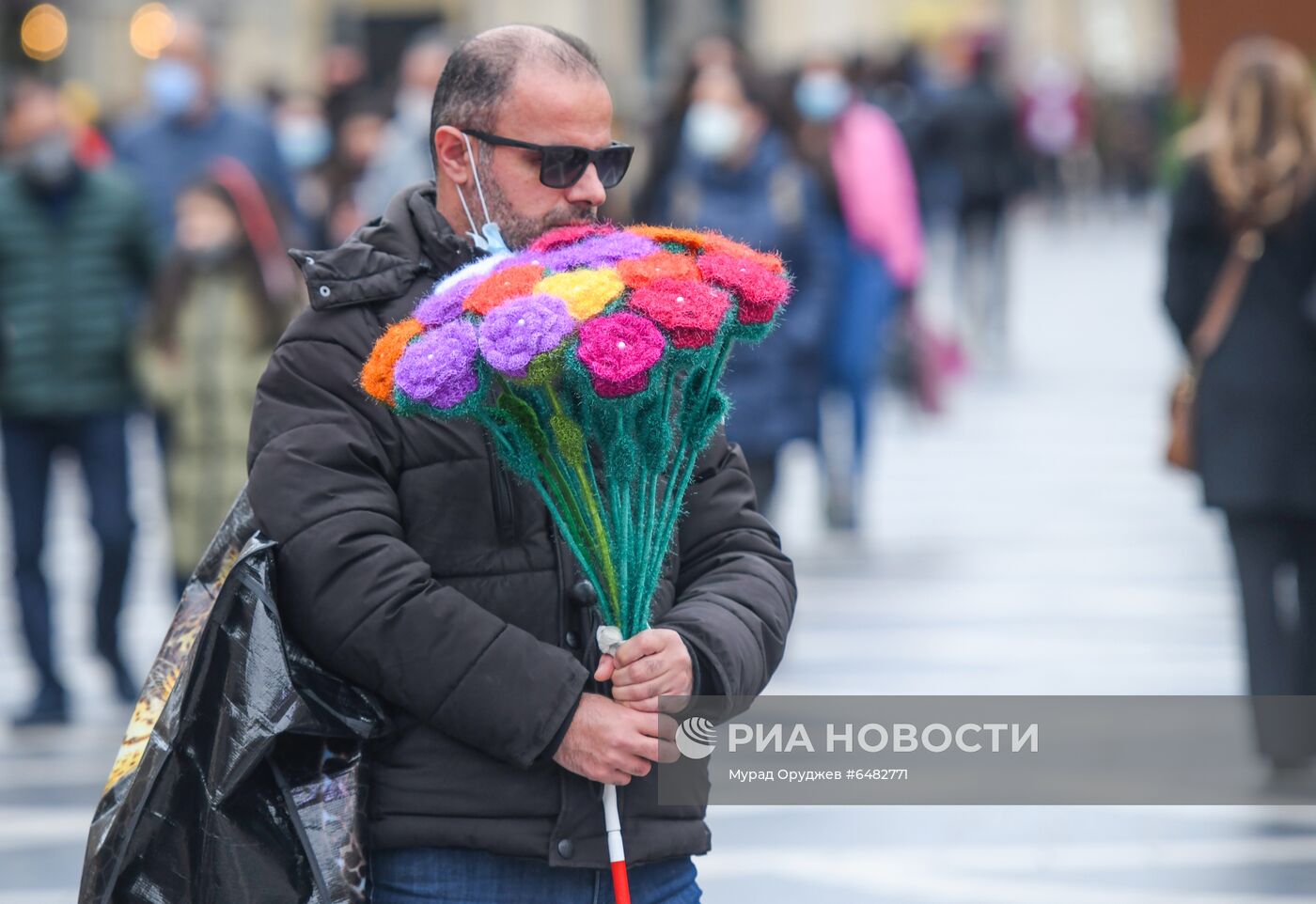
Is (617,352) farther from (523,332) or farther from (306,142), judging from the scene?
(306,142)

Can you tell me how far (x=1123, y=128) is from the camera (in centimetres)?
4816

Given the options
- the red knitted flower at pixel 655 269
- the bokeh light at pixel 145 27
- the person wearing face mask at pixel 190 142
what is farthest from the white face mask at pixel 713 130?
the bokeh light at pixel 145 27

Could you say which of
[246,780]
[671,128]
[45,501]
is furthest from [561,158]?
[671,128]

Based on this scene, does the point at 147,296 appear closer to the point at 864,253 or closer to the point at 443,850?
the point at 864,253

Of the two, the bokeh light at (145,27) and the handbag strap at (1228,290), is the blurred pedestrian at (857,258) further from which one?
the bokeh light at (145,27)

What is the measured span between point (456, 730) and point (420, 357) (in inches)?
18.7

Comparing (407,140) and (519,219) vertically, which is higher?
(407,140)

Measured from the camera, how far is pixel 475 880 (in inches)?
114

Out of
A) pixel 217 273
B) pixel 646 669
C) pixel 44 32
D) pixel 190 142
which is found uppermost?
pixel 44 32

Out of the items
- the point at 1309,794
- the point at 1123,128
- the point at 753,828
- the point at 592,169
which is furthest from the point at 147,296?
the point at 1123,128

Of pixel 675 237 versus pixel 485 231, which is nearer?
pixel 675 237

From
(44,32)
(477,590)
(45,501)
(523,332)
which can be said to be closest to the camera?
(523,332)

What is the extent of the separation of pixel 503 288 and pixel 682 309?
220 millimetres

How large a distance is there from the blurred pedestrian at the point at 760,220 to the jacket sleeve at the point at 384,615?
5.48 m
